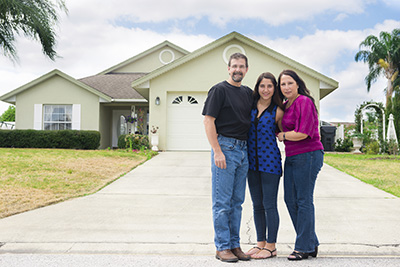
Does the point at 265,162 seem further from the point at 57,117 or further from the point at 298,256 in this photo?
the point at 57,117

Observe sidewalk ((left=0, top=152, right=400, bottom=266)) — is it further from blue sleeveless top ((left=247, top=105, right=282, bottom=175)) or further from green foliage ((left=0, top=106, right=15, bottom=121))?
green foliage ((left=0, top=106, right=15, bottom=121))

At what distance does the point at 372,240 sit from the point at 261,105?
2.14 metres

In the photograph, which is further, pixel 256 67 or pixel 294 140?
pixel 256 67

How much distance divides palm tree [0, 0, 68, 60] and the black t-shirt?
13.2 metres

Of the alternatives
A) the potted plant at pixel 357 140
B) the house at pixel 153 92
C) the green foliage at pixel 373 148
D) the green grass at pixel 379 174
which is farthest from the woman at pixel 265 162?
the potted plant at pixel 357 140

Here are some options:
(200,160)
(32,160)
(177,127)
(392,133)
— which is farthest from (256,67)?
(32,160)

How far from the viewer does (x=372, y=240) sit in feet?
13.9

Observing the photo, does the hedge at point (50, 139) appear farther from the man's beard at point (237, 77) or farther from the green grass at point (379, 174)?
the man's beard at point (237, 77)

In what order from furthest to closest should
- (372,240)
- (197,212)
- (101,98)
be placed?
(101,98) → (197,212) → (372,240)

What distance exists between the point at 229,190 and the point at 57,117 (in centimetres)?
1551

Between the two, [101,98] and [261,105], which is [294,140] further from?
[101,98]

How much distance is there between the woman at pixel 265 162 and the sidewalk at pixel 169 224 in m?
0.36

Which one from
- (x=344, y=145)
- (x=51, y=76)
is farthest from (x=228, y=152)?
(x=344, y=145)

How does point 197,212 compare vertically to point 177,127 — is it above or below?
below
